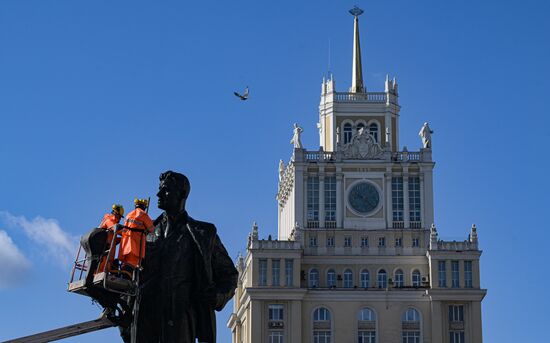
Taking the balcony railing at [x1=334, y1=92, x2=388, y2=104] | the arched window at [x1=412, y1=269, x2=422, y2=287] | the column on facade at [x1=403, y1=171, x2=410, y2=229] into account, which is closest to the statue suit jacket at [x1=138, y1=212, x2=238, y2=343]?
the arched window at [x1=412, y1=269, x2=422, y2=287]

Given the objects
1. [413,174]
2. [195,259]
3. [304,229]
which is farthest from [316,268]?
[195,259]

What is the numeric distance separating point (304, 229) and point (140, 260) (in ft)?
295

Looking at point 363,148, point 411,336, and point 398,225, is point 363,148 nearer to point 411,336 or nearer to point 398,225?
point 398,225

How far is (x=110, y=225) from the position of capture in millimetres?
12891

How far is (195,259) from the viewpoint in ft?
42.3

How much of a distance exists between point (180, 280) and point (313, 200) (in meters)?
91.4

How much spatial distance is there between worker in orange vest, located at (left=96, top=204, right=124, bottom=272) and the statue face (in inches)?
15.4

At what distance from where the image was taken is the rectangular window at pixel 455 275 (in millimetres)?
97625

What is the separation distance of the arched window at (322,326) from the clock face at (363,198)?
350 inches

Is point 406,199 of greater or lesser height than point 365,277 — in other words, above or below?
above

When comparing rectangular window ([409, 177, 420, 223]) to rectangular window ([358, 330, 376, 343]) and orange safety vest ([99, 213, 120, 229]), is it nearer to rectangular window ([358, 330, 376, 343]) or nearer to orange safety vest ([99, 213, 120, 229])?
rectangular window ([358, 330, 376, 343])

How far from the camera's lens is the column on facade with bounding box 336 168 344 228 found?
336ft

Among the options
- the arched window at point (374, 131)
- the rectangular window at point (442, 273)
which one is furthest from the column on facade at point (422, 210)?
the arched window at point (374, 131)

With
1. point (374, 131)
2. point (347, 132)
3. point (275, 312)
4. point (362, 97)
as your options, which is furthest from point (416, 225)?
point (275, 312)
